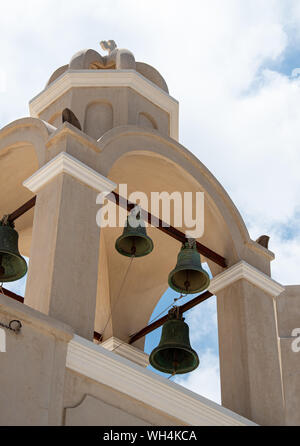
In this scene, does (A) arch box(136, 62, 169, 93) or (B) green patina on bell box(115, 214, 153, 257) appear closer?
(B) green patina on bell box(115, 214, 153, 257)

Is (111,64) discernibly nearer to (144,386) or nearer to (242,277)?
(242,277)

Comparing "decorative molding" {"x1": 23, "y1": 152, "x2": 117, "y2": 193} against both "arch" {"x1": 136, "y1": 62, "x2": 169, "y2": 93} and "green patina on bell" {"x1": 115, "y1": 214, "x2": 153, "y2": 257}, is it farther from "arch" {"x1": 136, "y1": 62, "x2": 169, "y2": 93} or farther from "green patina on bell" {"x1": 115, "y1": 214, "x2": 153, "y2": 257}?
"arch" {"x1": 136, "y1": 62, "x2": 169, "y2": 93}

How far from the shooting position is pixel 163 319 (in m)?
11.8

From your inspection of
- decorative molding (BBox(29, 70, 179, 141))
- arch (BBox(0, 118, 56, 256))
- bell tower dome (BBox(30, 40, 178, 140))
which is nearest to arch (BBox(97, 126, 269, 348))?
bell tower dome (BBox(30, 40, 178, 140))

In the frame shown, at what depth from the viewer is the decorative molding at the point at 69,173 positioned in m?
9.98

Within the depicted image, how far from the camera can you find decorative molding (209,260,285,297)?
10977 mm

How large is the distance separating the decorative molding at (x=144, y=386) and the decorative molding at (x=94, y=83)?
4148 mm

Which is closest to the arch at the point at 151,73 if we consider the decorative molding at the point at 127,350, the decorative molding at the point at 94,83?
the decorative molding at the point at 94,83

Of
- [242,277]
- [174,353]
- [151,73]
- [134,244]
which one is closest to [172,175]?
[134,244]

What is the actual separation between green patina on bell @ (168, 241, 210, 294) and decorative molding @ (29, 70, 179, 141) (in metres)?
2.27

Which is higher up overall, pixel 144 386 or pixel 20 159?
pixel 20 159

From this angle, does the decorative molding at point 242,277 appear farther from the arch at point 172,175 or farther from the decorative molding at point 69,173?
the decorative molding at point 69,173

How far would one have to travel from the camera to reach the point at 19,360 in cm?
820

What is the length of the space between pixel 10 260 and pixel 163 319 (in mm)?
2230
